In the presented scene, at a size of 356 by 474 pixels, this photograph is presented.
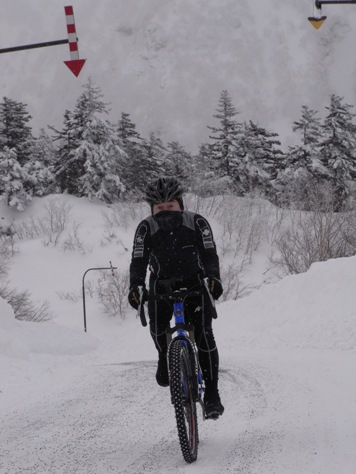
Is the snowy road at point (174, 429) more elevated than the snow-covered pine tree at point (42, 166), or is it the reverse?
the snow-covered pine tree at point (42, 166)

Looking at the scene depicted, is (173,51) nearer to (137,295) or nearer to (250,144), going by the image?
(250,144)

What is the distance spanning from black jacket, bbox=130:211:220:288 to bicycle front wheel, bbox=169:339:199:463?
0.64 m

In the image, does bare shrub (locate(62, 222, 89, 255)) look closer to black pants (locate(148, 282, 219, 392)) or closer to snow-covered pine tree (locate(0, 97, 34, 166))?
snow-covered pine tree (locate(0, 97, 34, 166))

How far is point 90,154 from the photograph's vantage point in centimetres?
4906

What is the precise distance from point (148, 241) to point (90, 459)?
1.85 metres

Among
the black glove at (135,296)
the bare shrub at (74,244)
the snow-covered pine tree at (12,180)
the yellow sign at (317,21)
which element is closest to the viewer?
the black glove at (135,296)

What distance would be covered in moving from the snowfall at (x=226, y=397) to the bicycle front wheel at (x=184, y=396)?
160mm

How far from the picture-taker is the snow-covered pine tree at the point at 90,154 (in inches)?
1940

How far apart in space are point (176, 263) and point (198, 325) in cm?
58

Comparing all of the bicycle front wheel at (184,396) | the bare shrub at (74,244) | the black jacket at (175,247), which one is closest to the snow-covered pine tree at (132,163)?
the bare shrub at (74,244)

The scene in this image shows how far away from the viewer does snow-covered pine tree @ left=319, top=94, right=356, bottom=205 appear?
47344mm

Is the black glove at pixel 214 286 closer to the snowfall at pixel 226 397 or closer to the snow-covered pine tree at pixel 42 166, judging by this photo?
the snowfall at pixel 226 397

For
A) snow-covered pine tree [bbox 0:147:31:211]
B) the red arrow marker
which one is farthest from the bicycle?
snow-covered pine tree [bbox 0:147:31:211]

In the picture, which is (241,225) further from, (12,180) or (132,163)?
(12,180)
